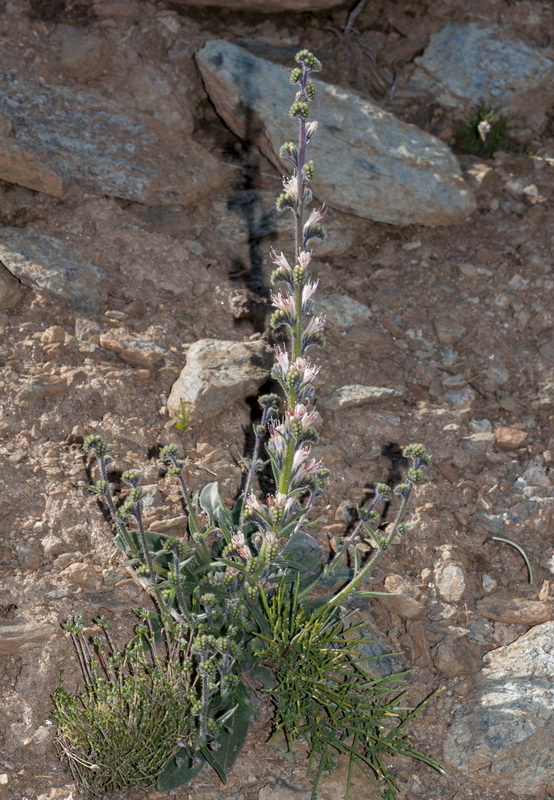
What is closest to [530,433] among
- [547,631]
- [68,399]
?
[547,631]

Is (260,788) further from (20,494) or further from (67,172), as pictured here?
(67,172)

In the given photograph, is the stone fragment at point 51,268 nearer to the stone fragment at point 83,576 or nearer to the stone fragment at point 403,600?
the stone fragment at point 83,576

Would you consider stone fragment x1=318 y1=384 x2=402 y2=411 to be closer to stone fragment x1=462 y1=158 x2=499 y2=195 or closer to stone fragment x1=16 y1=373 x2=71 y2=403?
stone fragment x1=16 y1=373 x2=71 y2=403

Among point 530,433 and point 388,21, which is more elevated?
point 388,21

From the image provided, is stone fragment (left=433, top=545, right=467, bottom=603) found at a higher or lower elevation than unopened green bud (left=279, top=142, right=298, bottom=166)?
lower

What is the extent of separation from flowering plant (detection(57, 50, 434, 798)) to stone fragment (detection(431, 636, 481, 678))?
1.07 feet

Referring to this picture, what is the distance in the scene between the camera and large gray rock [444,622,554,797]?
12.5 feet

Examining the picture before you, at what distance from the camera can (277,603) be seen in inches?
148

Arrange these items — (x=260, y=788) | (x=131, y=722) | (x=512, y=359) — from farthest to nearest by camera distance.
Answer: (x=512, y=359) < (x=260, y=788) < (x=131, y=722)

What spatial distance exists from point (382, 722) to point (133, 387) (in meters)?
2.44

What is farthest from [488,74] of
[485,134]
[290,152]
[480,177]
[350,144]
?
[290,152]

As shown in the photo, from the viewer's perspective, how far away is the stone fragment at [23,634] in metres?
3.89

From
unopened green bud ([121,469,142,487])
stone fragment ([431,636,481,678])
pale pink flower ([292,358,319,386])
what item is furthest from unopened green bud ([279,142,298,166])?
stone fragment ([431,636,481,678])

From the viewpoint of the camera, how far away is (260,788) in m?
3.72
